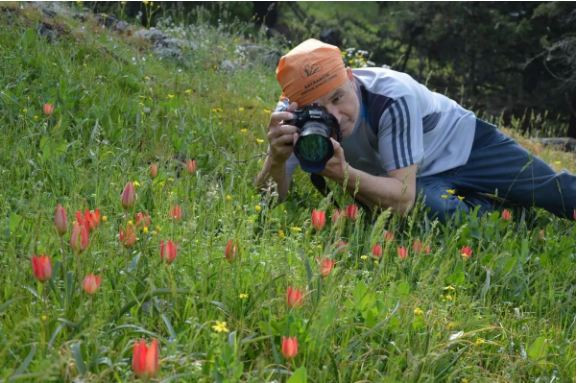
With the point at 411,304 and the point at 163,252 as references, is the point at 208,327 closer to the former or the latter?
the point at 163,252

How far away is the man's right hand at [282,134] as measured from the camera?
351 centimetres

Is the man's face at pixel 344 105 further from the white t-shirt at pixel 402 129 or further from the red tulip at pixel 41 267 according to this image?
the red tulip at pixel 41 267

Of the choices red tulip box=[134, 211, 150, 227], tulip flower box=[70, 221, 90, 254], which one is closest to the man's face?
red tulip box=[134, 211, 150, 227]

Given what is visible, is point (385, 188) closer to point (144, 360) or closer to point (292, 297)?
point (292, 297)

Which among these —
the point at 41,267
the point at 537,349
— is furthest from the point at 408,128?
the point at 41,267

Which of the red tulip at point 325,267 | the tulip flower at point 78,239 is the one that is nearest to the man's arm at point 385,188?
the red tulip at point 325,267

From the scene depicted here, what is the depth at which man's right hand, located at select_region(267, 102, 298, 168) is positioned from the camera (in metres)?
3.51

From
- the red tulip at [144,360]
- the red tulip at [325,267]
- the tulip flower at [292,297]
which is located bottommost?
the tulip flower at [292,297]

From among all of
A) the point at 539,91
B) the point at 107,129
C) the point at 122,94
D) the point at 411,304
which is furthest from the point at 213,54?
the point at 539,91

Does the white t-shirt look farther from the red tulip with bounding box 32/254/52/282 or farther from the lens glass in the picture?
the red tulip with bounding box 32/254/52/282

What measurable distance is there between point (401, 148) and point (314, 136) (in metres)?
0.63

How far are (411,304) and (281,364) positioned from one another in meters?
0.56

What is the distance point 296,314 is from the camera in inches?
92.8

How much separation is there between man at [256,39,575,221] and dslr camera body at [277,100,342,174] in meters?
0.05
